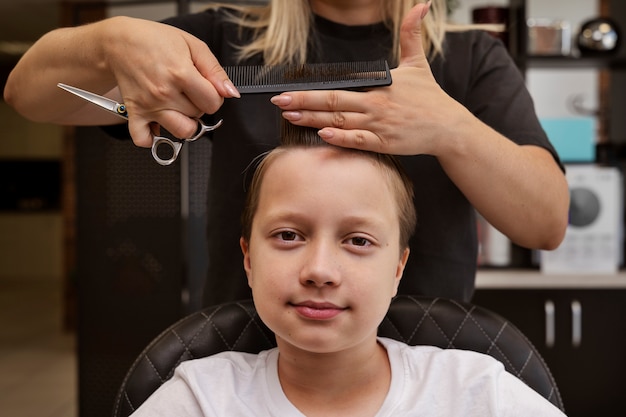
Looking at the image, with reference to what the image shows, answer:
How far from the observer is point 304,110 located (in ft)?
3.44

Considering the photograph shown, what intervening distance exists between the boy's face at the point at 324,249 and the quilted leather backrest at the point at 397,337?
0.18 m

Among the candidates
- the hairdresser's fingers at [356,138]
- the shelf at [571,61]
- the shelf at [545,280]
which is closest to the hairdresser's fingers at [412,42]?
the hairdresser's fingers at [356,138]

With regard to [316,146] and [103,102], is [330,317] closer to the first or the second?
[316,146]

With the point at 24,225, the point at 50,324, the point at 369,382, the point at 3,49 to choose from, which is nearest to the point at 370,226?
the point at 369,382

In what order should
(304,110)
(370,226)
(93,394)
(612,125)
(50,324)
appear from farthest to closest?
A: (50,324)
(612,125)
(93,394)
(370,226)
(304,110)

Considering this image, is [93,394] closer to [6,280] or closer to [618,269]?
[618,269]

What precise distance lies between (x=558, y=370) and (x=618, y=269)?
1.79 feet

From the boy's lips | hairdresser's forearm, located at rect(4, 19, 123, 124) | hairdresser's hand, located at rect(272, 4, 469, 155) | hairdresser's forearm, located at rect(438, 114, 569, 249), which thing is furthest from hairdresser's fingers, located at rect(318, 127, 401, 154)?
hairdresser's forearm, located at rect(4, 19, 123, 124)

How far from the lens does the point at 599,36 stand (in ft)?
12.4

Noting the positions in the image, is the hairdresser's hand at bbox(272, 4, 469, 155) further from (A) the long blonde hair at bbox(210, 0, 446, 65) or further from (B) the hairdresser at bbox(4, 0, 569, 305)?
(A) the long blonde hair at bbox(210, 0, 446, 65)

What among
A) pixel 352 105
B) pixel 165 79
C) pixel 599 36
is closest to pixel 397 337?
pixel 352 105

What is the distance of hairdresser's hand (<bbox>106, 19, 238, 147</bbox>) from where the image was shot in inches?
39.6

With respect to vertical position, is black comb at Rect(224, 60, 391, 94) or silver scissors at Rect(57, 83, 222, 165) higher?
black comb at Rect(224, 60, 391, 94)

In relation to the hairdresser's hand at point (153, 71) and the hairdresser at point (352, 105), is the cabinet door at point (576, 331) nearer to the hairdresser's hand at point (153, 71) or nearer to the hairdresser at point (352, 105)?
the hairdresser at point (352, 105)
